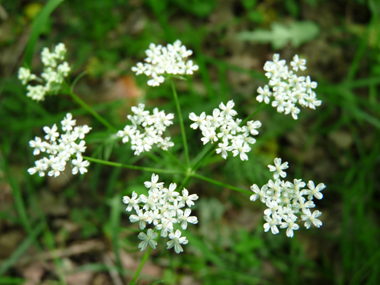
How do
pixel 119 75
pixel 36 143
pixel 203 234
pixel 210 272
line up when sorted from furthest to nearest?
pixel 119 75 < pixel 203 234 < pixel 210 272 < pixel 36 143

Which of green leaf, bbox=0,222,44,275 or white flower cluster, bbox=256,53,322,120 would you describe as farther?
green leaf, bbox=0,222,44,275

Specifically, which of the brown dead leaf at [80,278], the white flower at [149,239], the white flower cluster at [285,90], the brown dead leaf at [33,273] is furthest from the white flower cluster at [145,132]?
the brown dead leaf at [33,273]

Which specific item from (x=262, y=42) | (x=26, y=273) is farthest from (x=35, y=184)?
(x=262, y=42)

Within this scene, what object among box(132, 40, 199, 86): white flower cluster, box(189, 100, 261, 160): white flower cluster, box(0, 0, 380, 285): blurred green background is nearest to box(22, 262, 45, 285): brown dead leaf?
box(0, 0, 380, 285): blurred green background

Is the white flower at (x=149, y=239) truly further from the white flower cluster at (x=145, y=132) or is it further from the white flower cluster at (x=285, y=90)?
the white flower cluster at (x=285, y=90)

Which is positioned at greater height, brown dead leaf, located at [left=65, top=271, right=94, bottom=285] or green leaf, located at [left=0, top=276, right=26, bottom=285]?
brown dead leaf, located at [left=65, top=271, right=94, bottom=285]

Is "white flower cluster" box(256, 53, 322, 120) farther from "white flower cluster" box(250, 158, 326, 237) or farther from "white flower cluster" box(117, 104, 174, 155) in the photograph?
"white flower cluster" box(117, 104, 174, 155)

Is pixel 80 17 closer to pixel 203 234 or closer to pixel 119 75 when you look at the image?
pixel 119 75
